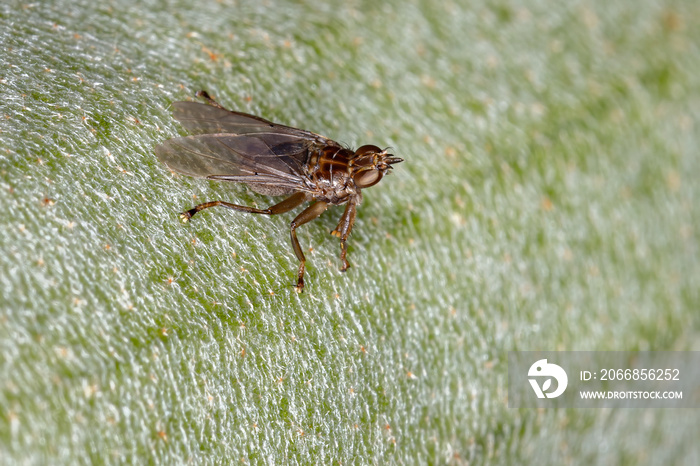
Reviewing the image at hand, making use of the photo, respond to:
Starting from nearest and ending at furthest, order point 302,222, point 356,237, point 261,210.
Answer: point 261,210 < point 302,222 < point 356,237

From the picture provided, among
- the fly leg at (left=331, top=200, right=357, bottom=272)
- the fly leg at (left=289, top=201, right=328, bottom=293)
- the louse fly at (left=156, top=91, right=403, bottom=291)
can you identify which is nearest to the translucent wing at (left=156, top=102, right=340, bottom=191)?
the louse fly at (left=156, top=91, right=403, bottom=291)

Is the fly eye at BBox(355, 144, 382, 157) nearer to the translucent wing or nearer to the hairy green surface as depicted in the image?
the translucent wing

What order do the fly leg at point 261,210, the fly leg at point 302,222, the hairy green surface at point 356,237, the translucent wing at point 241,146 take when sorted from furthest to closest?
the translucent wing at point 241,146, the fly leg at point 302,222, the fly leg at point 261,210, the hairy green surface at point 356,237

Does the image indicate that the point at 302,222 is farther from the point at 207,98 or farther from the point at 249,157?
the point at 207,98

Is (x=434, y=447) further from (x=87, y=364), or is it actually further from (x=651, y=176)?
(x=651, y=176)

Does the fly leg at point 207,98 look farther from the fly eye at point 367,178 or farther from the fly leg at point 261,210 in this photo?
the fly eye at point 367,178

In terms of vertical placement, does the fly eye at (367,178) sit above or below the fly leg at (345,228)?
above

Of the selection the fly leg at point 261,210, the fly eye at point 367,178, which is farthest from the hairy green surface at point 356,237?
the fly eye at point 367,178

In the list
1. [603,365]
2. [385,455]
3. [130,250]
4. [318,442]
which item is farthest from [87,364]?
[603,365]

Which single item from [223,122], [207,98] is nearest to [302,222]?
[223,122]
